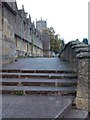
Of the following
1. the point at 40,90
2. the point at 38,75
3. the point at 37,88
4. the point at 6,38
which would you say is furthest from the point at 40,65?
the point at 40,90

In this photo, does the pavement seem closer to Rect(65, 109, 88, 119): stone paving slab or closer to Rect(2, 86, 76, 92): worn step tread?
Rect(65, 109, 88, 119): stone paving slab

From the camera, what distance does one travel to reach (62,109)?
4.99 m

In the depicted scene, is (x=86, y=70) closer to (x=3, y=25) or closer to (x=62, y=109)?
(x=62, y=109)

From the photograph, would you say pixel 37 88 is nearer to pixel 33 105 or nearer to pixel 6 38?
pixel 33 105

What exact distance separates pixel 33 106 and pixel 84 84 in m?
1.41

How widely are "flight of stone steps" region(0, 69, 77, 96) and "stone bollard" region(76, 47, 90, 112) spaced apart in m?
0.55

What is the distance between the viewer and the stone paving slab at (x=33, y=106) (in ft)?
15.4

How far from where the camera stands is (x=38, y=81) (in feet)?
23.0

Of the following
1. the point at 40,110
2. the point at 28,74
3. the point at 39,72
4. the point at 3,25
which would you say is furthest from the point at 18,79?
the point at 3,25

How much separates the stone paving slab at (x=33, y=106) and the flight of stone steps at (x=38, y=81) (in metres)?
0.29

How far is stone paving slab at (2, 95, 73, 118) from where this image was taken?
185 inches

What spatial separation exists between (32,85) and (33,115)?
2.28 meters

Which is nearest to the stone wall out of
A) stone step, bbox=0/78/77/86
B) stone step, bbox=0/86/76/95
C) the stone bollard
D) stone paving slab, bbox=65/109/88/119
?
stone step, bbox=0/78/77/86

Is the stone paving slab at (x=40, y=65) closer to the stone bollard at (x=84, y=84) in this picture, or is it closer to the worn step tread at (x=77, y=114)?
the stone bollard at (x=84, y=84)
